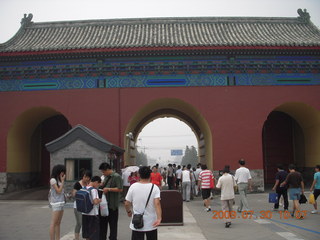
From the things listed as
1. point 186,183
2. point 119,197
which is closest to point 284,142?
point 186,183

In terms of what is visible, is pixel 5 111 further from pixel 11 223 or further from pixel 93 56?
pixel 11 223

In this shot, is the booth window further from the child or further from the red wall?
the child

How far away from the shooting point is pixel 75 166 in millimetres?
13000

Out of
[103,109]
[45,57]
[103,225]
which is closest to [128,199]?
[103,225]

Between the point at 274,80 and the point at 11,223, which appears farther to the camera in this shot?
the point at 274,80

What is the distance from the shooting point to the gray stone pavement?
7.24 metres

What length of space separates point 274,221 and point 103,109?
9446 mm

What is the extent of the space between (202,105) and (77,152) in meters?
6.04

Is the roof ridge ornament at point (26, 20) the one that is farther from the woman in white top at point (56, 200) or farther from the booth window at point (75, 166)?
the woman in white top at point (56, 200)

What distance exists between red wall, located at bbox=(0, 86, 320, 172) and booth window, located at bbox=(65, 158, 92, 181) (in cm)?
300

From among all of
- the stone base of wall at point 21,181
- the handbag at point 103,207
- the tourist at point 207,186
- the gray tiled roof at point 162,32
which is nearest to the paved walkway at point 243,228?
the tourist at point 207,186

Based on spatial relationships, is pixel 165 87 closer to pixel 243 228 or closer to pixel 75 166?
pixel 75 166

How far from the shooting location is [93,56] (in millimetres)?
15828

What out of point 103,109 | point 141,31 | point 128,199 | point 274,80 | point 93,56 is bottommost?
point 128,199
